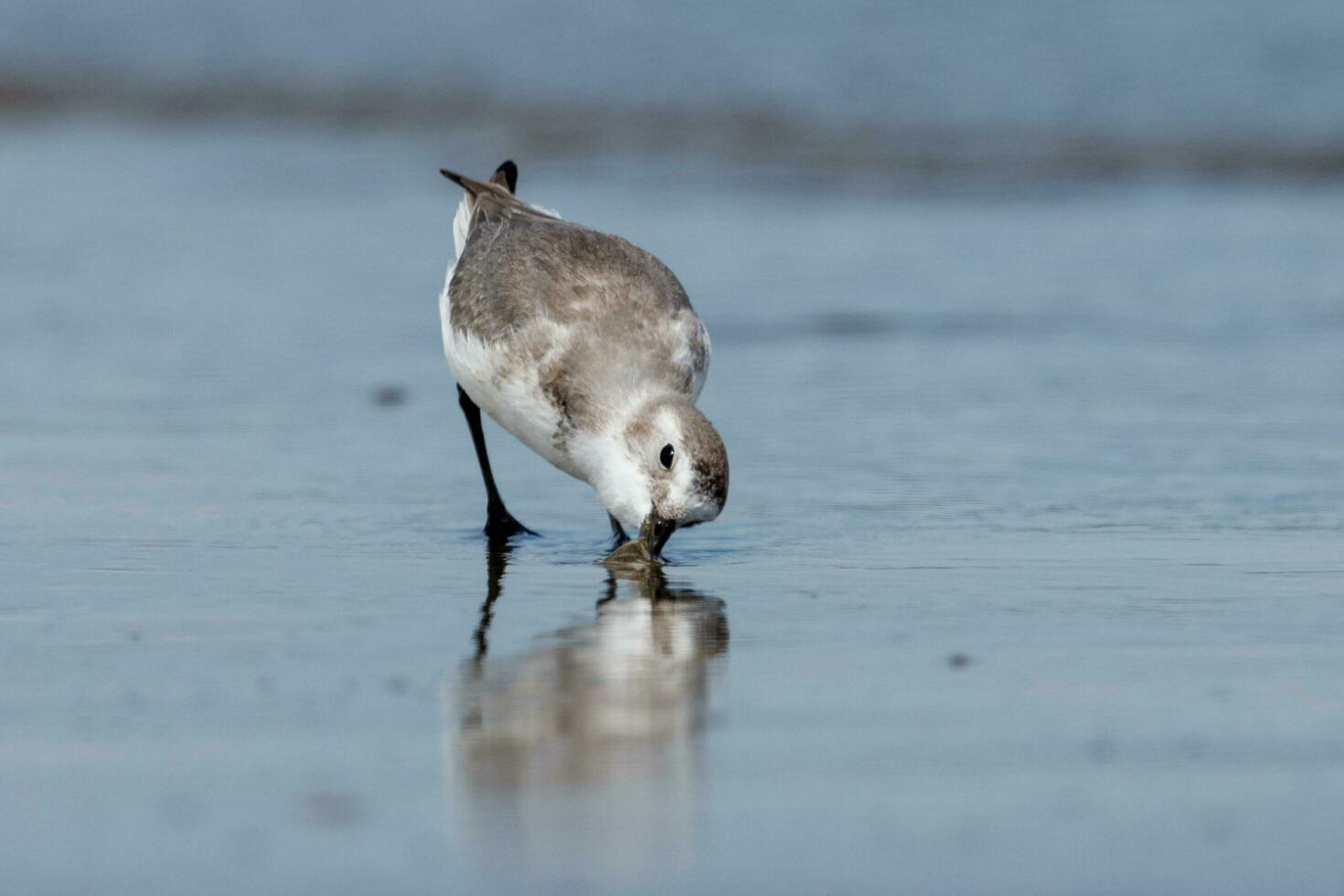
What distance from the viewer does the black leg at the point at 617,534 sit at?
21.1 feet

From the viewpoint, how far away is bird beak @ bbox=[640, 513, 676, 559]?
19.2ft

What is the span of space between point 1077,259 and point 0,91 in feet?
38.2

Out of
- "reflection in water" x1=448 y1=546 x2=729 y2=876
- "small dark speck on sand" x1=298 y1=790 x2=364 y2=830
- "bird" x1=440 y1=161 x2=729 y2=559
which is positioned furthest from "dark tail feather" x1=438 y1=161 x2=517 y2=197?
"small dark speck on sand" x1=298 y1=790 x2=364 y2=830

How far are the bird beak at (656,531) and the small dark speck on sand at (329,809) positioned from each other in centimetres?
213

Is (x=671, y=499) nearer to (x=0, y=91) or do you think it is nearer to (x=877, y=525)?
(x=877, y=525)

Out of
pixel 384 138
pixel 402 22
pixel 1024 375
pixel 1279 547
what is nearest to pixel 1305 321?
pixel 1024 375

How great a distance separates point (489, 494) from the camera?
6812mm

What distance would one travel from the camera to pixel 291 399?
8.38 meters

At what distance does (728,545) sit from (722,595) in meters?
0.69

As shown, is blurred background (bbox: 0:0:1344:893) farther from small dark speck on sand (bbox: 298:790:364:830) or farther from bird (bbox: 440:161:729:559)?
bird (bbox: 440:161:729:559)

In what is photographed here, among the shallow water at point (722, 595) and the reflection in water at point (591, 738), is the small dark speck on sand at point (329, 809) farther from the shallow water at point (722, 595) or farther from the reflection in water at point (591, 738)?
the reflection in water at point (591, 738)

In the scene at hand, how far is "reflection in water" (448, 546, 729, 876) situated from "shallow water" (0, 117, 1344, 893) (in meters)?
0.01

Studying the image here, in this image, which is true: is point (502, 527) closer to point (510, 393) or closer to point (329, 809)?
point (510, 393)

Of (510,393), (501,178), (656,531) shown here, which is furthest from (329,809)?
(501,178)
